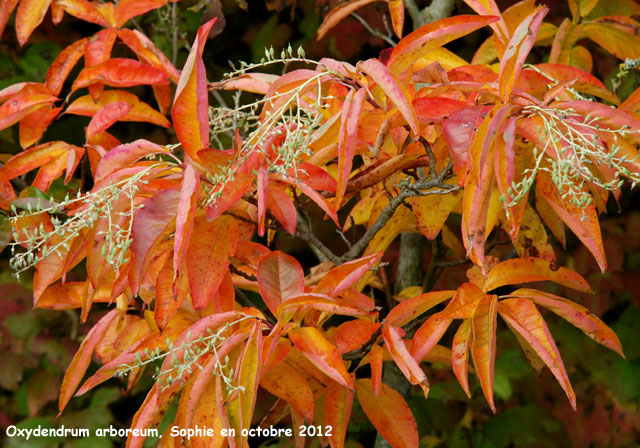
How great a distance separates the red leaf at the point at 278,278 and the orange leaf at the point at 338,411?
14 centimetres

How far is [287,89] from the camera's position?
2.62 ft

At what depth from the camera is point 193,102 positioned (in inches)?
30.1

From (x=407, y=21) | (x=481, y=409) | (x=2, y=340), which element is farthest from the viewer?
(x=407, y=21)

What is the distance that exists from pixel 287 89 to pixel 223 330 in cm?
30

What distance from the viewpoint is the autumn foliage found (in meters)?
0.70

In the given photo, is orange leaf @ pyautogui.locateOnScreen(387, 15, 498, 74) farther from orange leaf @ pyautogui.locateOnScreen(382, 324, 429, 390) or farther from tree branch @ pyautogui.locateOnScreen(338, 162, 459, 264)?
orange leaf @ pyautogui.locateOnScreen(382, 324, 429, 390)

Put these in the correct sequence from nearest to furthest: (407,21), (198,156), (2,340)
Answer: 1. (198,156)
2. (2,340)
3. (407,21)

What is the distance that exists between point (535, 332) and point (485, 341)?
6cm

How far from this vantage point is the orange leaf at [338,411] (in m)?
0.82

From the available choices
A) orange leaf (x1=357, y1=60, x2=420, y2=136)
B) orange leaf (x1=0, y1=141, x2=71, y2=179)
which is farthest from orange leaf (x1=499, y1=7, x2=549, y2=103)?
orange leaf (x1=0, y1=141, x2=71, y2=179)

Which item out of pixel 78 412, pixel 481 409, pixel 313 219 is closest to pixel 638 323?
pixel 481 409

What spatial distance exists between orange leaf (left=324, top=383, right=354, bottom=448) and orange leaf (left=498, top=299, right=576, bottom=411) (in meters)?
0.22

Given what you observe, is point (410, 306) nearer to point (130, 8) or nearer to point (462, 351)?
point (462, 351)

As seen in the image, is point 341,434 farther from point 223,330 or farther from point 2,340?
point 2,340
